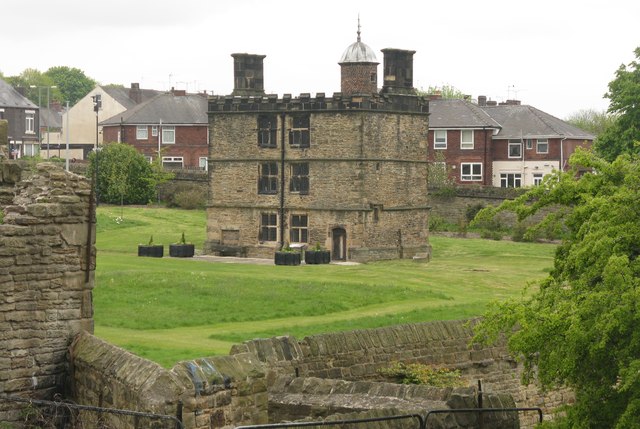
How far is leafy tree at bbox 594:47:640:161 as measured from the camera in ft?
185

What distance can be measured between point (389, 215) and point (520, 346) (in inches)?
1688

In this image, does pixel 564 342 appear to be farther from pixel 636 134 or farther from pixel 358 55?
pixel 358 55

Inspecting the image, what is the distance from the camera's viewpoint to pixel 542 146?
297ft

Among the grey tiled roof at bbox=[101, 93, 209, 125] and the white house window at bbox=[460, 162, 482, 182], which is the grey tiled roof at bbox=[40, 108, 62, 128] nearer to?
the grey tiled roof at bbox=[101, 93, 209, 125]

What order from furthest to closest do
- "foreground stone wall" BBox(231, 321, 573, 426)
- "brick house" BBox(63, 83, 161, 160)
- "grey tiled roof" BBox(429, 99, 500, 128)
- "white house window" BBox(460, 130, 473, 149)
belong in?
"brick house" BBox(63, 83, 161, 160), "white house window" BBox(460, 130, 473, 149), "grey tiled roof" BBox(429, 99, 500, 128), "foreground stone wall" BBox(231, 321, 573, 426)

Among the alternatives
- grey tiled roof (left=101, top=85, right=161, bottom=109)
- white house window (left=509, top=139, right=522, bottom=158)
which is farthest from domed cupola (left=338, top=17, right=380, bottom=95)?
grey tiled roof (left=101, top=85, right=161, bottom=109)

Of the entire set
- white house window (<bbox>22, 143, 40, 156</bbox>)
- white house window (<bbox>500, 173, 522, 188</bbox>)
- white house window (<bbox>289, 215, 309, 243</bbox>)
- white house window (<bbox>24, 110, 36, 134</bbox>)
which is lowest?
white house window (<bbox>289, 215, 309, 243</bbox>)

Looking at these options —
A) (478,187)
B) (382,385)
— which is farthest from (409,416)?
(478,187)

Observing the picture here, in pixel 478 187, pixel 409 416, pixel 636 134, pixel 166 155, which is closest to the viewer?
pixel 409 416

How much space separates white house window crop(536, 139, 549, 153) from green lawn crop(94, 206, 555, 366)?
30.8 metres

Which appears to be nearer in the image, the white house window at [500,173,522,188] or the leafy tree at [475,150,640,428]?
the leafy tree at [475,150,640,428]

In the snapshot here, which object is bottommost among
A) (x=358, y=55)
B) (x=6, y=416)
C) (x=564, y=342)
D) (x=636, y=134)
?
(x=6, y=416)

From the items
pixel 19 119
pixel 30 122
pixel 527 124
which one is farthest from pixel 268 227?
pixel 30 122

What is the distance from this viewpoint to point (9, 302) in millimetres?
16219
